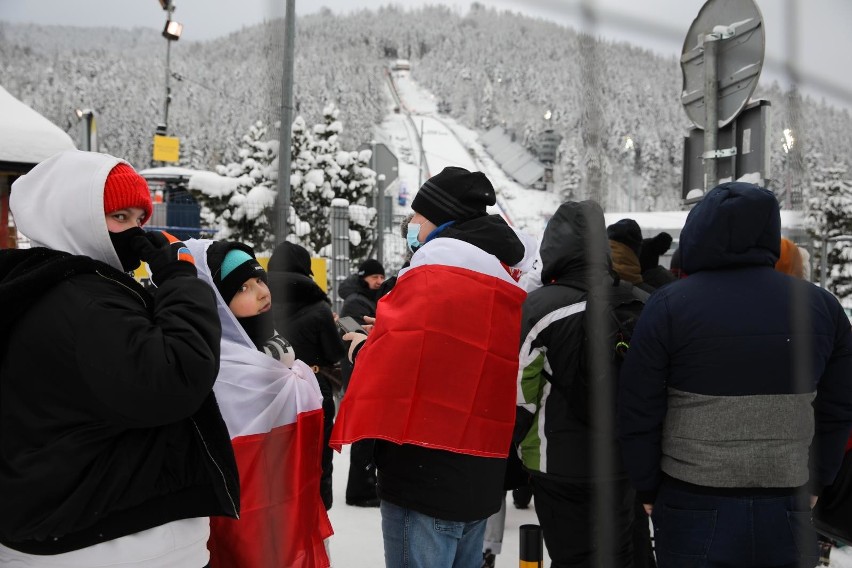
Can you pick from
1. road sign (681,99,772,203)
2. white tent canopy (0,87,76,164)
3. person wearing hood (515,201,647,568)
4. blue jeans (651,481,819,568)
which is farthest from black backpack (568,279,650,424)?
white tent canopy (0,87,76,164)

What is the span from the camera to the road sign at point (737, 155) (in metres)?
2.93

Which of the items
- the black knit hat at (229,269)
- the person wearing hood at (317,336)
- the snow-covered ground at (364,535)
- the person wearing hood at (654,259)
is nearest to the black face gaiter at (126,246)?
the black knit hat at (229,269)

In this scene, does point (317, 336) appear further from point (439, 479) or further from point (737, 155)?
point (737, 155)

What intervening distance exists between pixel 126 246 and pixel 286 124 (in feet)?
3.36

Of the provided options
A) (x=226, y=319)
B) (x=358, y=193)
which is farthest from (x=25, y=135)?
(x=358, y=193)

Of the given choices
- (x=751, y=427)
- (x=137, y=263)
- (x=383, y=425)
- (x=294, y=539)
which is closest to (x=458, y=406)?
(x=383, y=425)

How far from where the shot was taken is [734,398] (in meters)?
1.92

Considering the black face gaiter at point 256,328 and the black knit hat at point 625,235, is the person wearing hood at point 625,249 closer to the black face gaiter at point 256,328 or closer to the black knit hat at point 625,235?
the black knit hat at point 625,235

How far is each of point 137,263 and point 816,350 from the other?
5.98 ft

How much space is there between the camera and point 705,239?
2.00 metres

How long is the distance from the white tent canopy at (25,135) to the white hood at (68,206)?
196 inches

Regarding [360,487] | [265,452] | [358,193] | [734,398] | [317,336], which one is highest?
[358,193]

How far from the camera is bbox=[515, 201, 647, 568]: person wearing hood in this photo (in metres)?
2.42

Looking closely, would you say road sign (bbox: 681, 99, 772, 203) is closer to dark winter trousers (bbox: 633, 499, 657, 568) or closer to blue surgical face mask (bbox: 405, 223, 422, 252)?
blue surgical face mask (bbox: 405, 223, 422, 252)
